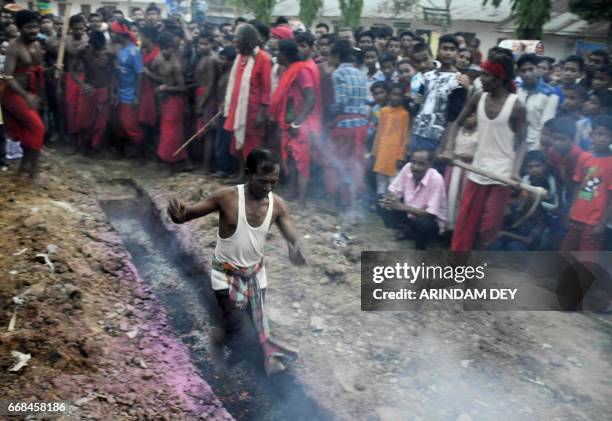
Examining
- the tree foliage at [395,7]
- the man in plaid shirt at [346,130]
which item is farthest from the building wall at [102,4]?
the man in plaid shirt at [346,130]

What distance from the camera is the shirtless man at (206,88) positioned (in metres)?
7.70

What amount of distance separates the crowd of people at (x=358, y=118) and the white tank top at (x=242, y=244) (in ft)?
7.34

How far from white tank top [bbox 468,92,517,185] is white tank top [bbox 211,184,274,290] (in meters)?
2.32

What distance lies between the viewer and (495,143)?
200 inches

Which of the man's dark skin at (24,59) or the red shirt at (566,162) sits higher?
the man's dark skin at (24,59)

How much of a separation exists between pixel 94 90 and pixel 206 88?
2.06 metres

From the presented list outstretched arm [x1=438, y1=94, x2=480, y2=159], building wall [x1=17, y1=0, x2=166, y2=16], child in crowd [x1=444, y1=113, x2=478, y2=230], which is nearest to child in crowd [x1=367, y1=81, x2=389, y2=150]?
child in crowd [x1=444, y1=113, x2=478, y2=230]

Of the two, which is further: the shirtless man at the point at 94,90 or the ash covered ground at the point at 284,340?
the shirtless man at the point at 94,90

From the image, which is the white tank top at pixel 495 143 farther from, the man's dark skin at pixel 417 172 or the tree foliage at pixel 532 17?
the tree foliage at pixel 532 17

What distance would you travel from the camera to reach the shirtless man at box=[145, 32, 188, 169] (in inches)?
310

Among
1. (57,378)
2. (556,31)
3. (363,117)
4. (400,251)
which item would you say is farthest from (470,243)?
(556,31)

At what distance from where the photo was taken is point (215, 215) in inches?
258

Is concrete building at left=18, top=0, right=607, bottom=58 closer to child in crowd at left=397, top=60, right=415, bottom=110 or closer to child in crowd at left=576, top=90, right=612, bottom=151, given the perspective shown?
child in crowd at left=397, top=60, right=415, bottom=110

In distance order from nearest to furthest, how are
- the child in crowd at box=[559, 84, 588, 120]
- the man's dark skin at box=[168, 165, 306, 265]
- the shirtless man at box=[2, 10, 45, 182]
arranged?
the man's dark skin at box=[168, 165, 306, 265] → the shirtless man at box=[2, 10, 45, 182] → the child in crowd at box=[559, 84, 588, 120]
